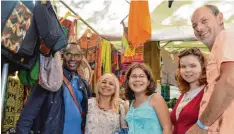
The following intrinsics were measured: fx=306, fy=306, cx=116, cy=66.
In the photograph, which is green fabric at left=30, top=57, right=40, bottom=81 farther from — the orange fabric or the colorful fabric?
the orange fabric

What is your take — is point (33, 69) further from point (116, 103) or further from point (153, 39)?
point (153, 39)

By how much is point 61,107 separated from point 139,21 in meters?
0.94

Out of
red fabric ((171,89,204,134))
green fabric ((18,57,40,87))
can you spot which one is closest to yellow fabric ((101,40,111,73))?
red fabric ((171,89,204,134))

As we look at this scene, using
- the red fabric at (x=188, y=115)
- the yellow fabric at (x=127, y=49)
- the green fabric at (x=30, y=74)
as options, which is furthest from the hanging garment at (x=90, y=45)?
the green fabric at (x=30, y=74)

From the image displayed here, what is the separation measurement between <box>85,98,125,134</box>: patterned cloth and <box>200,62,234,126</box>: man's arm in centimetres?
134

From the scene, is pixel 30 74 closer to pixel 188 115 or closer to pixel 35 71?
pixel 35 71

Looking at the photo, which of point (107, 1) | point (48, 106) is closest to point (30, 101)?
point (48, 106)

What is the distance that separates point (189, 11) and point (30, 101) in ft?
9.38

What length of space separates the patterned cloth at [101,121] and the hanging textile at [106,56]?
1.20m

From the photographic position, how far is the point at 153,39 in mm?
3701

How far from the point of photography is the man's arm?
1.27 metres

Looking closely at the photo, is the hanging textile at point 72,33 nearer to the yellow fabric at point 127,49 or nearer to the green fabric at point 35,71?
the yellow fabric at point 127,49

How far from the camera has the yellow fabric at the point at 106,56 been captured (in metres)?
3.81

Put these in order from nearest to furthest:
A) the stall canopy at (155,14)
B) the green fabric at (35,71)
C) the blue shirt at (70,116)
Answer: the green fabric at (35,71), the blue shirt at (70,116), the stall canopy at (155,14)
